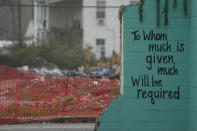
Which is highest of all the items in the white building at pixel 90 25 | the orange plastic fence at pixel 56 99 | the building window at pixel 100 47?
the white building at pixel 90 25

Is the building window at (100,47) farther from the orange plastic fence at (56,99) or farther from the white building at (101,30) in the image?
the orange plastic fence at (56,99)

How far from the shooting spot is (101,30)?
3284 cm

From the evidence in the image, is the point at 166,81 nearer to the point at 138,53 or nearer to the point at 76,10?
the point at 138,53

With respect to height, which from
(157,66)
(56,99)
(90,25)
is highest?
(90,25)

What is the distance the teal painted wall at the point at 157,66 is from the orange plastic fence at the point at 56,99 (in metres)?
4.57

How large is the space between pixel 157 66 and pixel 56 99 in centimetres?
585

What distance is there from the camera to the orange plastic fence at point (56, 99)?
12.1m

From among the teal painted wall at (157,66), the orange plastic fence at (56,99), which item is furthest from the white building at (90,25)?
the teal painted wall at (157,66)

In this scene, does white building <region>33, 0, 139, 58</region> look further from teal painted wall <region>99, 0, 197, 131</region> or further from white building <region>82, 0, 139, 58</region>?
teal painted wall <region>99, 0, 197, 131</region>

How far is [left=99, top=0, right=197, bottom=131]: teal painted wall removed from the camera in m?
7.34

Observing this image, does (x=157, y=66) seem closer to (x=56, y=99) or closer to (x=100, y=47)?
(x=56, y=99)

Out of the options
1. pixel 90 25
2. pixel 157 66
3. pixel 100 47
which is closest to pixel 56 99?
pixel 157 66

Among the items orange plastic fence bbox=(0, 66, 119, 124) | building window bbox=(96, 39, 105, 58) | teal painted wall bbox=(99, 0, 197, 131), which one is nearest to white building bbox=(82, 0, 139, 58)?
building window bbox=(96, 39, 105, 58)

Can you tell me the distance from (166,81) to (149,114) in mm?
669
